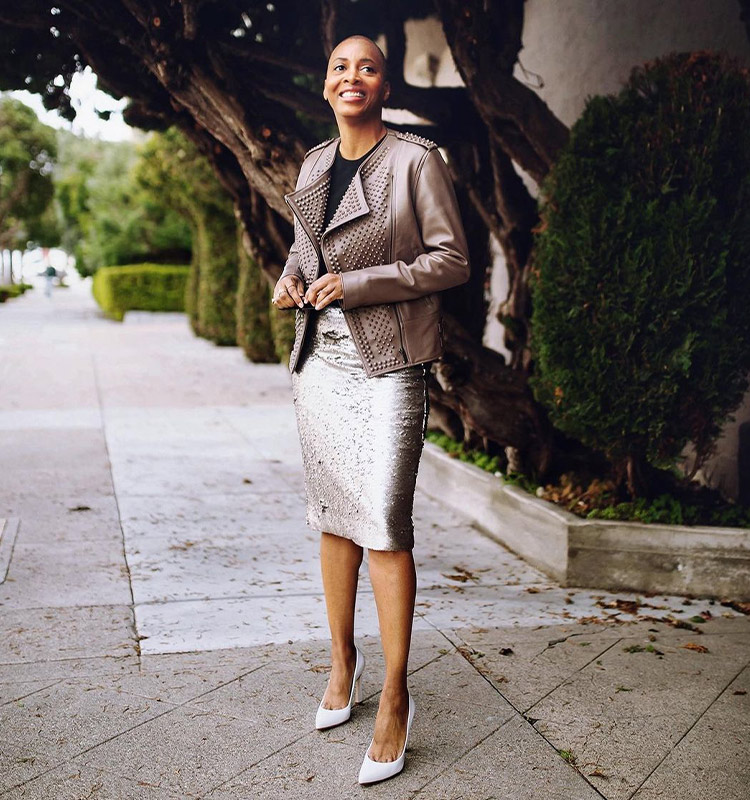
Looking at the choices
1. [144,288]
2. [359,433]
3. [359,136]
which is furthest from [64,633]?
[144,288]

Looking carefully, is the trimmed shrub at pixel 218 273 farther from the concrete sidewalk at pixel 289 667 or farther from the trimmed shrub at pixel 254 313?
the concrete sidewalk at pixel 289 667

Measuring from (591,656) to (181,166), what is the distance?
13544mm

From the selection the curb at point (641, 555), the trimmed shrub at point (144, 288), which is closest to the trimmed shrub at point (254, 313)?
the curb at point (641, 555)

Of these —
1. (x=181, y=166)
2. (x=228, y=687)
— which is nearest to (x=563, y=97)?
(x=228, y=687)

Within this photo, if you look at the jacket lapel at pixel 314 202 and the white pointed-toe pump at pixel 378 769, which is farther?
the jacket lapel at pixel 314 202

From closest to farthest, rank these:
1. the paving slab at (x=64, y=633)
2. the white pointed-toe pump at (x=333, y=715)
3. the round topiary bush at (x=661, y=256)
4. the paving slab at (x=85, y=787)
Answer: the paving slab at (x=85, y=787) → the white pointed-toe pump at (x=333, y=715) → the paving slab at (x=64, y=633) → the round topiary bush at (x=661, y=256)

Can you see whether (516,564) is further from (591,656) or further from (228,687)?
(228,687)

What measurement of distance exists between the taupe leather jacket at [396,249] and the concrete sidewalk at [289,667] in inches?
49.4

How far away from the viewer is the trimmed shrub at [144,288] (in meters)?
30.8

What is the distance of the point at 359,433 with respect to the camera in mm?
3023

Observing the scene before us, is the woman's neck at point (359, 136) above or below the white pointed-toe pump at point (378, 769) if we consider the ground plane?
above

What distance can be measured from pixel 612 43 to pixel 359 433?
174 inches

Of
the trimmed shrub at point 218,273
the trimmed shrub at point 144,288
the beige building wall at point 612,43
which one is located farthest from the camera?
the trimmed shrub at point 144,288

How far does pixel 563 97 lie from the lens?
6859mm
